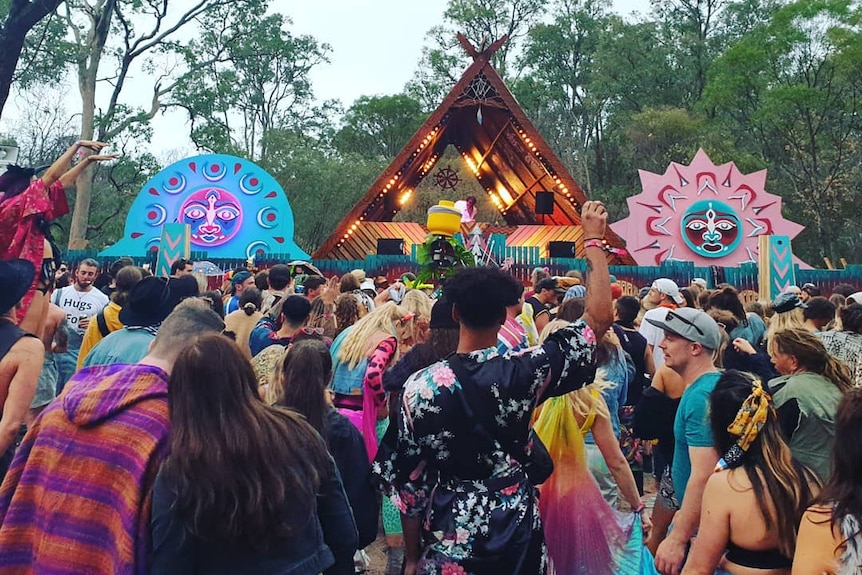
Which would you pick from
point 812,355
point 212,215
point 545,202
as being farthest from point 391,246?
point 812,355

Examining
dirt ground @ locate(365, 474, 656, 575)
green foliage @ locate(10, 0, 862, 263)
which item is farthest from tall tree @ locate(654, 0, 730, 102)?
dirt ground @ locate(365, 474, 656, 575)

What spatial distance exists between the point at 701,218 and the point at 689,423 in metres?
17.7

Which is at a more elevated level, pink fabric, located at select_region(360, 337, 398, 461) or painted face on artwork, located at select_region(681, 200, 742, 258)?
painted face on artwork, located at select_region(681, 200, 742, 258)

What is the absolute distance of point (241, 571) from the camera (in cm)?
203

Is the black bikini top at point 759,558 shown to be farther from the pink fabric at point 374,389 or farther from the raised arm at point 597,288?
the pink fabric at point 374,389

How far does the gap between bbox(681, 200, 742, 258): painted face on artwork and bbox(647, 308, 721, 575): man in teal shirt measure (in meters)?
17.0

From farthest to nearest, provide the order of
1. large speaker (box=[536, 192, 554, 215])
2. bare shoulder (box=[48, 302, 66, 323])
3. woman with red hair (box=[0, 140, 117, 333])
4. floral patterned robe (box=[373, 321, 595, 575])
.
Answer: large speaker (box=[536, 192, 554, 215]), bare shoulder (box=[48, 302, 66, 323]), woman with red hair (box=[0, 140, 117, 333]), floral patterned robe (box=[373, 321, 595, 575])

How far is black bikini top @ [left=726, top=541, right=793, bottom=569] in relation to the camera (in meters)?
2.62

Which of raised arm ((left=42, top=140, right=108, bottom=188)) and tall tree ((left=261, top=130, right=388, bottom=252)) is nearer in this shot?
raised arm ((left=42, top=140, right=108, bottom=188))

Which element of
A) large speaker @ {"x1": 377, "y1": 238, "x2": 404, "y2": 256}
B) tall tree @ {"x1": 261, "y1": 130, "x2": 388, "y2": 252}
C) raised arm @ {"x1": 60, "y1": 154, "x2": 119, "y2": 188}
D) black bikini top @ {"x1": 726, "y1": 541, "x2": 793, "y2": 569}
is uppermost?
tall tree @ {"x1": 261, "y1": 130, "x2": 388, "y2": 252}

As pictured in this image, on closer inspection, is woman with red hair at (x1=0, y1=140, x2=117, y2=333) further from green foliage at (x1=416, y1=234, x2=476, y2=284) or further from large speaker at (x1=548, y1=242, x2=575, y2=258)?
large speaker at (x1=548, y1=242, x2=575, y2=258)

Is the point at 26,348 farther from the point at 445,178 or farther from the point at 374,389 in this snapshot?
the point at 445,178

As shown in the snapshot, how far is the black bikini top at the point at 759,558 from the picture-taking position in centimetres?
262

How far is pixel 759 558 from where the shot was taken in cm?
263
